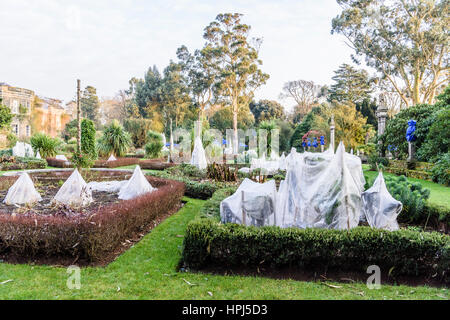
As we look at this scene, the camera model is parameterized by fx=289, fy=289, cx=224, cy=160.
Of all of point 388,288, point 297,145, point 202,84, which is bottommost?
point 388,288

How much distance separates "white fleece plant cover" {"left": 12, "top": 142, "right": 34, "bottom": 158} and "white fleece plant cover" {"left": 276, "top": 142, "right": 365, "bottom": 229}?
19.7 meters

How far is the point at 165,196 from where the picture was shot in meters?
6.41

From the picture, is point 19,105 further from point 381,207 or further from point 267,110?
point 381,207

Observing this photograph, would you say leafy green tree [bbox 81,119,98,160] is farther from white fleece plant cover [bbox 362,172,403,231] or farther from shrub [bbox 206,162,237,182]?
white fleece plant cover [bbox 362,172,403,231]

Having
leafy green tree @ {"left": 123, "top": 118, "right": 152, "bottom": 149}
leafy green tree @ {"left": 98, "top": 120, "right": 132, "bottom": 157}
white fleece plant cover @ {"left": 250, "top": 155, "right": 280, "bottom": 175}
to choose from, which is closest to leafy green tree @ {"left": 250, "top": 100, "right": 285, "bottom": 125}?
leafy green tree @ {"left": 123, "top": 118, "right": 152, "bottom": 149}

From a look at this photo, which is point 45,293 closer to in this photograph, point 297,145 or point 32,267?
point 32,267

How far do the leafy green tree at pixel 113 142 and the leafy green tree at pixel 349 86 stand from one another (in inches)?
1080

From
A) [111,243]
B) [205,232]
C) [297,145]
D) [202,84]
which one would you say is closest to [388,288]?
[205,232]

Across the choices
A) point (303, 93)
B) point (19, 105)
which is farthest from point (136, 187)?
point (303, 93)

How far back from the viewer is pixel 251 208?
4.48 m

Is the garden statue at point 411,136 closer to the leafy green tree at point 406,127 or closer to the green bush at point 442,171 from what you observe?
the leafy green tree at point 406,127

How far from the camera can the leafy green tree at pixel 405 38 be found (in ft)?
69.3

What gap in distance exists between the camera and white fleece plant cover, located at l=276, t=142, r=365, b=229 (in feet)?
13.4
